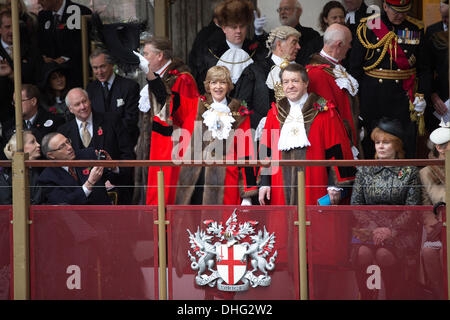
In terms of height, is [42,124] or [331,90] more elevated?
[331,90]

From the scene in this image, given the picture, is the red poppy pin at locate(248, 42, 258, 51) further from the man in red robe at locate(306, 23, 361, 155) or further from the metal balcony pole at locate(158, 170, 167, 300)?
the metal balcony pole at locate(158, 170, 167, 300)

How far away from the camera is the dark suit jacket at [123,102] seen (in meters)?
8.66

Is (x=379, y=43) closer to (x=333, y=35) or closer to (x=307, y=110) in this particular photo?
(x=333, y=35)

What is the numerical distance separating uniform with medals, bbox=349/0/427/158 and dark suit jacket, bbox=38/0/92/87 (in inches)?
104

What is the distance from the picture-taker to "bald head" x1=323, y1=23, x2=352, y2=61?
8.48m

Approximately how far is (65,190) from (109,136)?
116 centimetres

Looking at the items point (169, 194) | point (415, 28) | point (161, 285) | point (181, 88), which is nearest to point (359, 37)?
point (415, 28)

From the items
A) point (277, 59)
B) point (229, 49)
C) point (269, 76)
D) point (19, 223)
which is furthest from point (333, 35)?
point (19, 223)

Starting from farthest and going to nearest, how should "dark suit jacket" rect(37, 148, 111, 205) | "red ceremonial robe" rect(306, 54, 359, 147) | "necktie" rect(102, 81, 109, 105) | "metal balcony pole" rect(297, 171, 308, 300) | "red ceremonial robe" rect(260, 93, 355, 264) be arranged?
1. "necktie" rect(102, 81, 109, 105)
2. "red ceremonial robe" rect(306, 54, 359, 147)
3. "red ceremonial robe" rect(260, 93, 355, 264)
4. "dark suit jacket" rect(37, 148, 111, 205)
5. "metal balcony pole" rect(297, 171, 308, 300)

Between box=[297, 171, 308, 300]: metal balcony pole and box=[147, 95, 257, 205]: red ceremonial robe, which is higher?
box=[147, 95, 257, 205]: red ceremonial robe

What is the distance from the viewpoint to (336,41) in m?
8.48

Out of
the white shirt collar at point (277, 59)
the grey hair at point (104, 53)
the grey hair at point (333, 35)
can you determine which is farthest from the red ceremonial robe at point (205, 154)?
the grey hair at point (333, 35)

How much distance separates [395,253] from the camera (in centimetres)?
698

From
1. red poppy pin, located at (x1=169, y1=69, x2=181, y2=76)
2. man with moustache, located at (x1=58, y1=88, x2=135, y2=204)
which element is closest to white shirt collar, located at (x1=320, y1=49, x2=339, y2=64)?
red poppy pin, located at (x1=169, y1=69, x2=181, y2=76)
